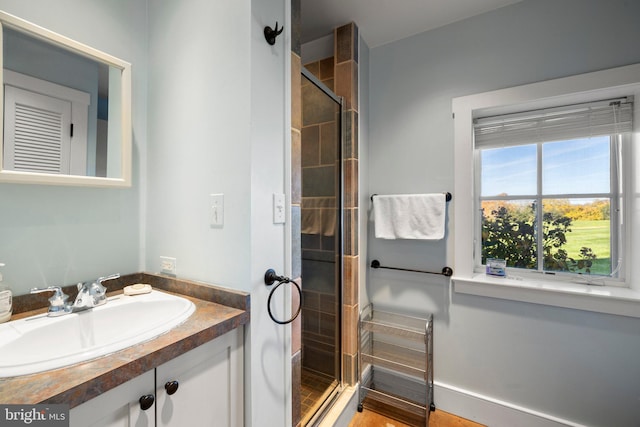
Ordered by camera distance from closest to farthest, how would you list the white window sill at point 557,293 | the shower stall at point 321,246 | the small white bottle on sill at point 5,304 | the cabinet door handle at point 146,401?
the cabinet door handle at point 146,401
the small white bottle on sill at point 5,304
the white window sill at point 557,293
the shower stall at point 321,246

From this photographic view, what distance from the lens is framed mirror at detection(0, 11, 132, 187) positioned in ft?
2.79

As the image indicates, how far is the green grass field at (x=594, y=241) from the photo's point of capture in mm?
1503

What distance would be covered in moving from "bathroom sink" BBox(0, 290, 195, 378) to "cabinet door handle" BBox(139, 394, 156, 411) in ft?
0.42

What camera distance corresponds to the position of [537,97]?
146cm

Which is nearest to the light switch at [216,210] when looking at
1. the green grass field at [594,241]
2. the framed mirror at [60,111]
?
the framed mirror at [60,111]

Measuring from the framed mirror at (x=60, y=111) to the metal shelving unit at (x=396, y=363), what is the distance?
64.5 inches

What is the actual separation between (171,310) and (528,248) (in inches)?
78.7

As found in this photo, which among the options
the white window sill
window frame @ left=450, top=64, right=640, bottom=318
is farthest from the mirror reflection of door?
the white window sill

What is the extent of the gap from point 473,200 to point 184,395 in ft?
5.94

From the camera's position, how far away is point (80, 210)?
1.02 m

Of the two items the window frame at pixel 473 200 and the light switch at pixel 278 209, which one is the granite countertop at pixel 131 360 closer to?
the light switch at pixel 278 209

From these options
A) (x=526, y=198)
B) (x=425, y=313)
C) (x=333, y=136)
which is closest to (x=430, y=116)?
(x=333, y=136)

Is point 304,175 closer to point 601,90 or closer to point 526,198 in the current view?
point 526,198

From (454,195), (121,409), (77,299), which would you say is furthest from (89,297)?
(454,195)
